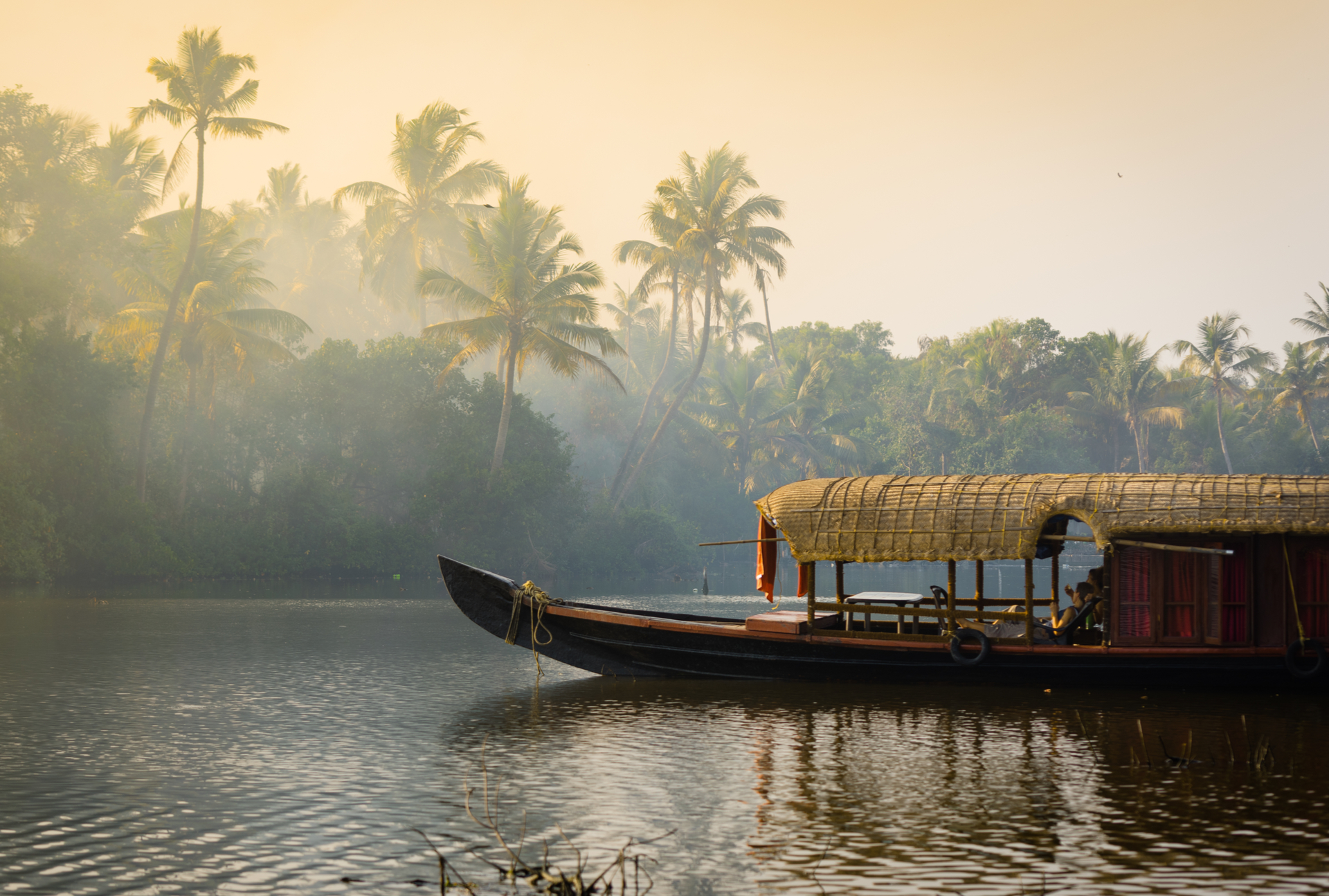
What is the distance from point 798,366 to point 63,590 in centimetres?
4020

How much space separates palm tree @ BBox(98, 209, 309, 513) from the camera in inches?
1678

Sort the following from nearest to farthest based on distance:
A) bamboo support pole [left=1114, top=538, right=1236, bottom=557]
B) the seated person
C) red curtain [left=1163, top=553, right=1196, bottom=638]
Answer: bamboo support pole [left=1114, top=538, right=1236, bottom=557] → red curtain [left=1163, top=553, right=1196, bottom=638] → the seated person

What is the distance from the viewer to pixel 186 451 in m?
44.4

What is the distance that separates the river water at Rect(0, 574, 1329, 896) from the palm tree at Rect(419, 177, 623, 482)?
24.8 m

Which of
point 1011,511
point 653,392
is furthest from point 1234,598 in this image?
point 653,392

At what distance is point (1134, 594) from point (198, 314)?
36.7 metres

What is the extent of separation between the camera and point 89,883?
25.7 feet

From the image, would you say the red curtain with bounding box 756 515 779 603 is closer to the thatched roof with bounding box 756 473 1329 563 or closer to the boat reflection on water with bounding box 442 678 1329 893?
→ the thatched roof with bounding box 756 473 1329 563

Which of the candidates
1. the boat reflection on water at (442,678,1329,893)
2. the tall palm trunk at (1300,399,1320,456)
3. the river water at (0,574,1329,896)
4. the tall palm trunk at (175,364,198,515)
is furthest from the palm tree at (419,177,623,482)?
the tall palm trunk at (1300,399,1320,456)

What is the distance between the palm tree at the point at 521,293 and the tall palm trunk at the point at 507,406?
2.0 inches

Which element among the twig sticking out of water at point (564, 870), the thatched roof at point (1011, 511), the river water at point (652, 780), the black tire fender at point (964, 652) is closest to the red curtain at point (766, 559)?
the thatched roof at point (1011, 511)

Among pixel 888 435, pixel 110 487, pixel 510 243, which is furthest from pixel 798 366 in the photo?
pixel 110 487

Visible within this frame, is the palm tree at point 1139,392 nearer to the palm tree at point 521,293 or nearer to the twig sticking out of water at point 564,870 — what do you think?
the palm tree at point 521,293

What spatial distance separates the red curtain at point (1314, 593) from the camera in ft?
49.3
